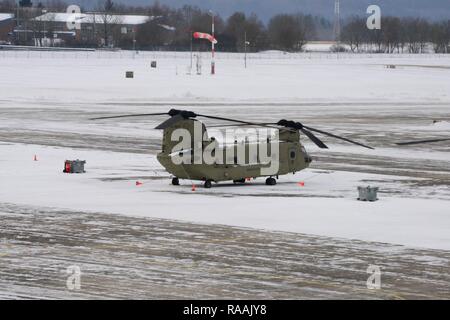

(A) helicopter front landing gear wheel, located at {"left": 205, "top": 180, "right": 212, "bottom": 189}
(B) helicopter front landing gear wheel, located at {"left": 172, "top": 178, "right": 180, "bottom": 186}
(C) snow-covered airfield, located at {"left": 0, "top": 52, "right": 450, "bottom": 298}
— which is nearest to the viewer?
(C) snow-covered airfield, located at {"left": 0, "top": 52, "right": 450, "bottom": 298}

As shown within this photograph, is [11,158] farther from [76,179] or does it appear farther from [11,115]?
Result: [11,115]

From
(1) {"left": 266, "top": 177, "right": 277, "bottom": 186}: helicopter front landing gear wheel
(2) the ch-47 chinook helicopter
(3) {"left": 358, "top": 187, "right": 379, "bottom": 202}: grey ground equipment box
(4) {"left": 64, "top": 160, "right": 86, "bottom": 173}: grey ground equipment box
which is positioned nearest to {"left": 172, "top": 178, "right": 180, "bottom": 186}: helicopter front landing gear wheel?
(2) the ch-47 chinook helicopter

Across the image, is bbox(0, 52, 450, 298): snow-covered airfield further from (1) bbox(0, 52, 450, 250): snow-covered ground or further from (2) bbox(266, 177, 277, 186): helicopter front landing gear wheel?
(2) bbox(266, 177, 277, 186): helicopter front landing gear wheel

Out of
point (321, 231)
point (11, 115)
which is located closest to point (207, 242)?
point (321, 231)

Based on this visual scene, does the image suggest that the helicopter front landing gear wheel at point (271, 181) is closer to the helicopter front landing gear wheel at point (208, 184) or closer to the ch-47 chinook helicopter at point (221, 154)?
the ch-47 chinook helicopter at point (221, 154)

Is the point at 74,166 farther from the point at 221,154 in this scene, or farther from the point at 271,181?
the point at 271,181

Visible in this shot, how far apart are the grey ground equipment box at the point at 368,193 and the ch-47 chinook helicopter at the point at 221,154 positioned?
1.38 m

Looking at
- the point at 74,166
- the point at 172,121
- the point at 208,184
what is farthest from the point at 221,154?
the point at 74,166

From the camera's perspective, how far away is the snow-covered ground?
3041cm

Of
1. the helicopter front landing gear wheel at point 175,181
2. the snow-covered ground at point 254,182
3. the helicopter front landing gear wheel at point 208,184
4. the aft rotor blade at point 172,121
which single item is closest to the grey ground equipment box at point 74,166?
the snow-covered ground at point 254,182

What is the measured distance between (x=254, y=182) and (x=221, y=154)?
3172 mm

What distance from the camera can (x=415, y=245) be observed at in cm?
2588

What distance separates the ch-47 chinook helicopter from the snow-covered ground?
1.84ft

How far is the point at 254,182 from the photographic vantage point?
123 feet
